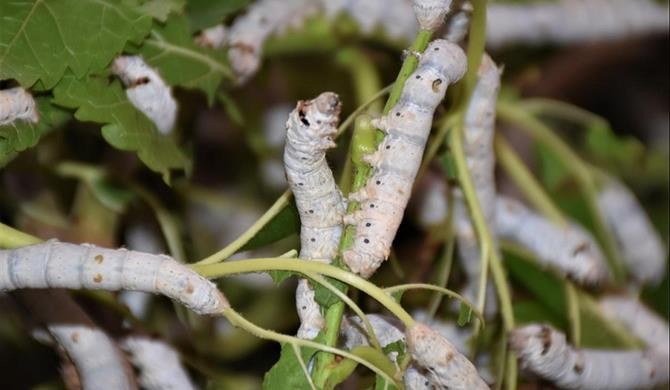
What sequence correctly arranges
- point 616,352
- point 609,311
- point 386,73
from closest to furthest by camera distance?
point 616,352, point 609,311, point 386,73

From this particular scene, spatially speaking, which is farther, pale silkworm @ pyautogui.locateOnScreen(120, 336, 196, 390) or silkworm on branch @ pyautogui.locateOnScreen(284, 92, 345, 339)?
pale silkworm @ pyautogui.locateOnScreen(120, 336, 196, 390)

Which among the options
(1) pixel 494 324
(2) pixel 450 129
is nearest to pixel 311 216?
(2) pixel 450 129

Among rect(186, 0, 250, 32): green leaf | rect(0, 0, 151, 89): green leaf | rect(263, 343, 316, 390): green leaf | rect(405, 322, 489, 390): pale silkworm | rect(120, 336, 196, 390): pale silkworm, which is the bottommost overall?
rect(263, 343, 316, 390): green leaf

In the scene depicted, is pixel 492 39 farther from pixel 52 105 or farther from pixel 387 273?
pixel 52 105

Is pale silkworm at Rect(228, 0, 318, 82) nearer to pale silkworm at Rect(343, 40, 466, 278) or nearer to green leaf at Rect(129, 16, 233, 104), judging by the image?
green leaf at Rect(129, 16, 233, 104)

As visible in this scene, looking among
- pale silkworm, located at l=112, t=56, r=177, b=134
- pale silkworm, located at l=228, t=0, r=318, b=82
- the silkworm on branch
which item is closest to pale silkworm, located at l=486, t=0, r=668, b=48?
pale silkworm, located at l=228, t=0, r=318, b=82

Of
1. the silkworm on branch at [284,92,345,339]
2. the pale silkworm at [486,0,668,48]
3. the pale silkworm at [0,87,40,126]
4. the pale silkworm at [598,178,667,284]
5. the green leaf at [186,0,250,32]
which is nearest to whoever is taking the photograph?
the silkworm on branch at [284,92,345,339]

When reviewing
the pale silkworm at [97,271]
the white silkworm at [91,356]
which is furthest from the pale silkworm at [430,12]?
the white silkworm at [91,356]
